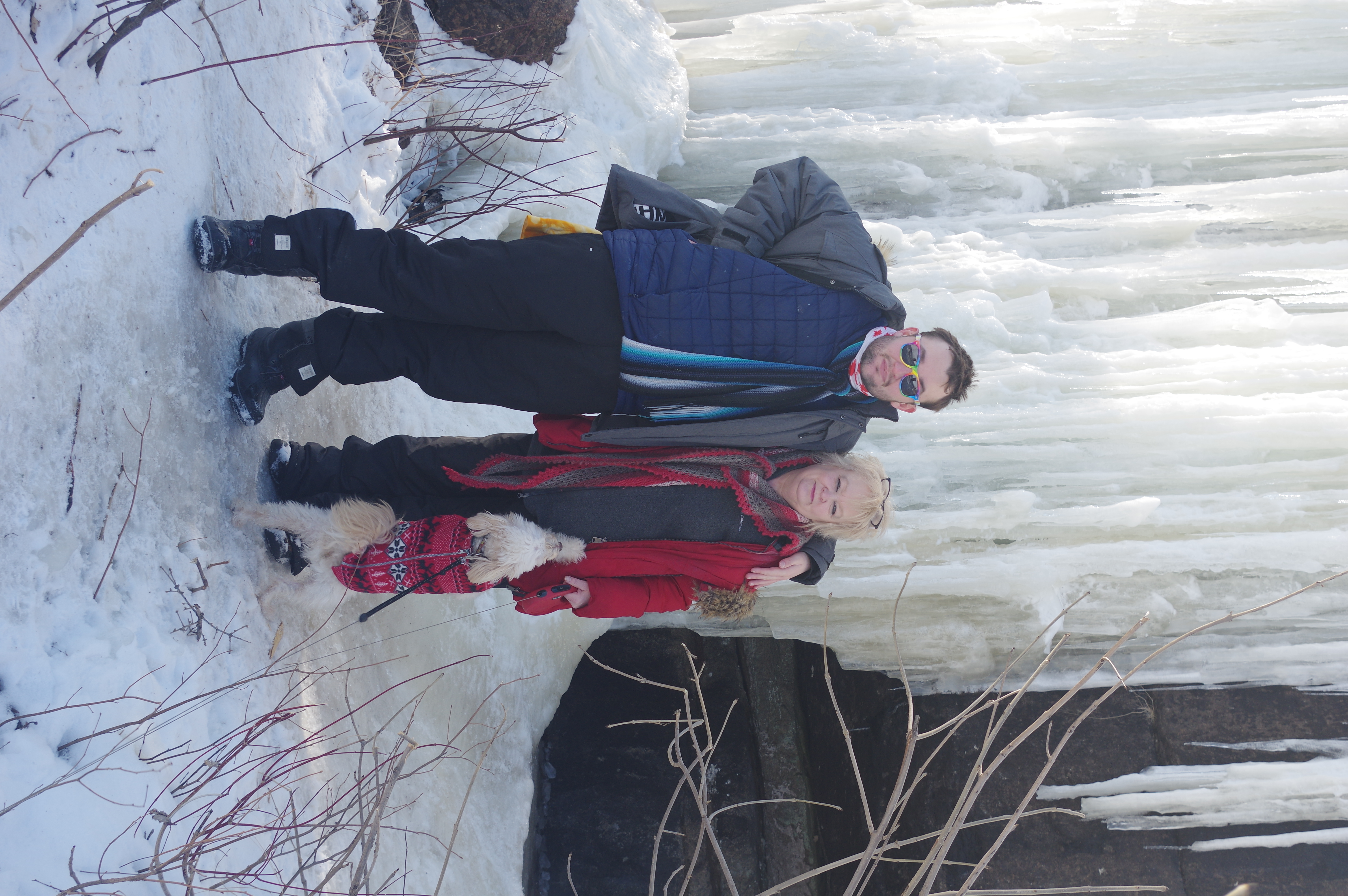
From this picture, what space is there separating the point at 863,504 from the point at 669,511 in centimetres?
44

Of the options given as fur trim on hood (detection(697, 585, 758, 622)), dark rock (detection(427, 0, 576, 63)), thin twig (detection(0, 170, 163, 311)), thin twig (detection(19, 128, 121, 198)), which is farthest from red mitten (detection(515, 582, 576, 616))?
dark rock (detection(427, 0, 576, 63))

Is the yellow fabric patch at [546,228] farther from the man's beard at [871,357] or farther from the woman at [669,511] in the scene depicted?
the man's beard at [871,357]

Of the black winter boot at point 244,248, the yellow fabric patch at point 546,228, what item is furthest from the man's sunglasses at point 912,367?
the black winter boot at point 244,248

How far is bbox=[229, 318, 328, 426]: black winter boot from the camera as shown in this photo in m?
1.90

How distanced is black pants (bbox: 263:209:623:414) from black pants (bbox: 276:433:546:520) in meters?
0.22

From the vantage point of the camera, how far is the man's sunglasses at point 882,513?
187 centimetres

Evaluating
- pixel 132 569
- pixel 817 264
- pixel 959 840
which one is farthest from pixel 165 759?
pixel 959 840

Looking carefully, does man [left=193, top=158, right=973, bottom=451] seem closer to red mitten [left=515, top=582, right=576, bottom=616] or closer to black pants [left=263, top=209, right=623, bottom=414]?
black pants [left=263, top=209, right=623, bottom=414]

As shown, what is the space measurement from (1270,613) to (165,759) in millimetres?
3260

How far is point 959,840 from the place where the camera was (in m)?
2.76

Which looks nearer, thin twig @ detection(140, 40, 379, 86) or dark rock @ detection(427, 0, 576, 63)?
thin twig @ detection(140, 40, 379, 86)

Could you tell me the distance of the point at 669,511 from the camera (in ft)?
6.15

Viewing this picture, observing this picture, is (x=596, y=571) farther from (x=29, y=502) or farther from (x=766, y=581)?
(x=29, y=502)

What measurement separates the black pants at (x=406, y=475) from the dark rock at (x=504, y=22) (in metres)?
2.24
